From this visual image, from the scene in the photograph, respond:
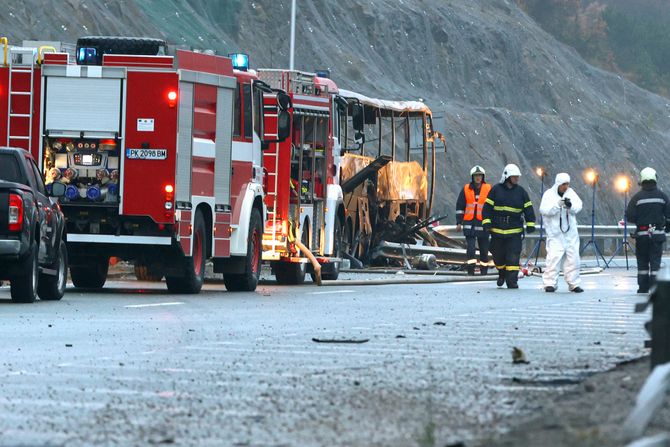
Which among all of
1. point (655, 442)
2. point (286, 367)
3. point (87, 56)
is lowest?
point (286, 367)

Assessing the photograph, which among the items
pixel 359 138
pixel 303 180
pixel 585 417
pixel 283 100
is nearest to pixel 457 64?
pixel 359 138

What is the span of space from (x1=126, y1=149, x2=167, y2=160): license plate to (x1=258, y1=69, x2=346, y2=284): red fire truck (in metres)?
3.81

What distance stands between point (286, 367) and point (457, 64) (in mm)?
68265

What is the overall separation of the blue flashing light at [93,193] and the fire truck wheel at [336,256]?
6.61 metres

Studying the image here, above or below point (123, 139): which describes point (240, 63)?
above

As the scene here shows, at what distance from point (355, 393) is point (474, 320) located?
726cm

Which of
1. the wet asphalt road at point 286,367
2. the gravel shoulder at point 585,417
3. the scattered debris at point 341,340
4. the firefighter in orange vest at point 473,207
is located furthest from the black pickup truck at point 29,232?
the firefighter in orange vest at point 473,207

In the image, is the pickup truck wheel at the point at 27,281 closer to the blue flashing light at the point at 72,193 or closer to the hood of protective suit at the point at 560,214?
the blue flashing light at the point at 72,193

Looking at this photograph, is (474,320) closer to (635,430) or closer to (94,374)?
(94,374)

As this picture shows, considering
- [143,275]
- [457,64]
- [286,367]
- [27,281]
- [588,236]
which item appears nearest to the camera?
[286,367]

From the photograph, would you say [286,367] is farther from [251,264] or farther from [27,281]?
[251,264]

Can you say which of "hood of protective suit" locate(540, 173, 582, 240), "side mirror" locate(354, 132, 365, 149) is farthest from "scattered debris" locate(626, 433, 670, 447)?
"side mirror" locate(354, 132, 365, 149)

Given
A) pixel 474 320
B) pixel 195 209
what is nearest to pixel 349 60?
pixel 195 209

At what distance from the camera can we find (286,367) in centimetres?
1138
